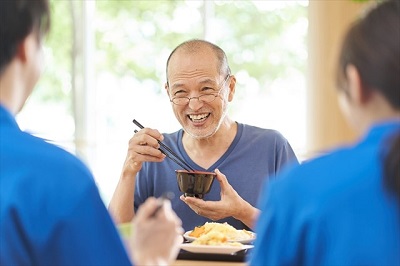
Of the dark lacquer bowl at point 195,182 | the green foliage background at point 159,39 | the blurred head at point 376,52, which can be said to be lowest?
the dark lacquer bowl at point 195,182

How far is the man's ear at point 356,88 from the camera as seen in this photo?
4.69ft

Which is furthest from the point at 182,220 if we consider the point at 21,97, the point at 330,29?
the point at 330,29

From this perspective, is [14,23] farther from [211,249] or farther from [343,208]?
[211,249]

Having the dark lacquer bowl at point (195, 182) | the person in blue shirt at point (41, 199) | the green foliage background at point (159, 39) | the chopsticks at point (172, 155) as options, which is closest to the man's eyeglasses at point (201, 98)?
the chopsticks at point (172, 155)

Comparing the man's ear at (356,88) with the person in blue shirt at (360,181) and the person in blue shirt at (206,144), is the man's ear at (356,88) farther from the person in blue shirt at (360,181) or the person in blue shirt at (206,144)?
the person in blue shirt at (206,144)

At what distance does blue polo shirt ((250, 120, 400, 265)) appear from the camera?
55.6 inches

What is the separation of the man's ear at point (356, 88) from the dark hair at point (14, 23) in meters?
0.56

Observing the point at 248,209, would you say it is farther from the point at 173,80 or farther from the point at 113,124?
the point at 113,124

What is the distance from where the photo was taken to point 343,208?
1.41m

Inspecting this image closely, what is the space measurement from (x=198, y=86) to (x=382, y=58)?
178cm

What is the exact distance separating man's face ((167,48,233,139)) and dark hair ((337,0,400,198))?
5.59ft

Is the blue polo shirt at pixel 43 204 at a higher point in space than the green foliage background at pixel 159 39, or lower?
lower

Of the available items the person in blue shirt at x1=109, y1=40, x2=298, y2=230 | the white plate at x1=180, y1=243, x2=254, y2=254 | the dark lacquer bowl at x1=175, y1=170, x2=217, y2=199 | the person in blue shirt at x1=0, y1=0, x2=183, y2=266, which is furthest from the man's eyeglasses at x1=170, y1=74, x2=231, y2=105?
the person in blue shirt at x1=0, y1=0, x2=183, y2=266

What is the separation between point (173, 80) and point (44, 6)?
167cm
